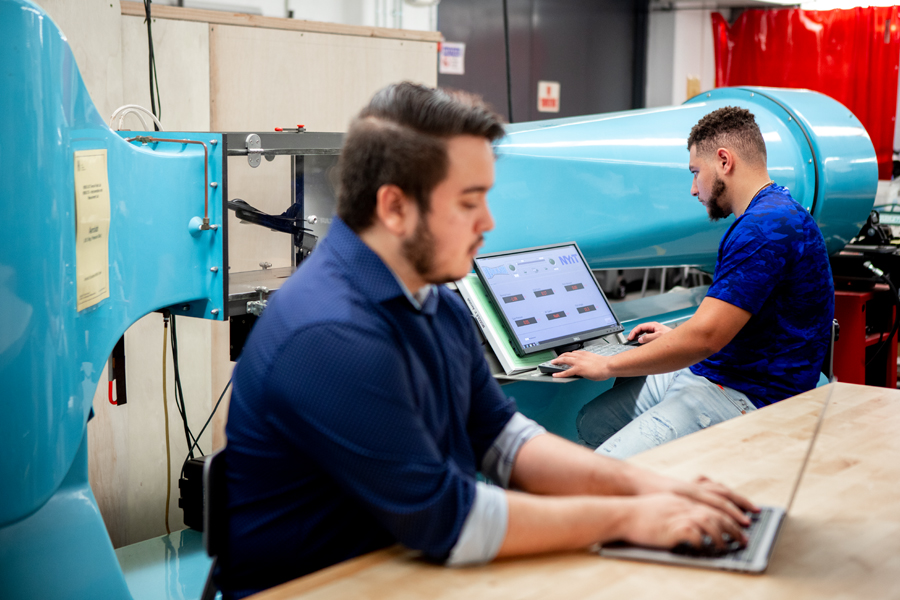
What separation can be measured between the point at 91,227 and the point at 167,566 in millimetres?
1138

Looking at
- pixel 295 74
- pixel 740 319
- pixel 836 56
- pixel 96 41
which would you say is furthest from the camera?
pixel 836 56

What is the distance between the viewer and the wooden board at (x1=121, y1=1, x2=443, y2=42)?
2365 mm

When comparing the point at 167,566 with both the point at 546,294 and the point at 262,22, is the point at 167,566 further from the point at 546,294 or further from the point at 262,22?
the point at 262,22

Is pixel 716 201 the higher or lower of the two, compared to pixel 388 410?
higher

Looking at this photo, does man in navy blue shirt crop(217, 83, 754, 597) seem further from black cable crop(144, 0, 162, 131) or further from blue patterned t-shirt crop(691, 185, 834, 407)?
black cable crop(144, 0, 162, 131)

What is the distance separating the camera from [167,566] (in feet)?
7.20

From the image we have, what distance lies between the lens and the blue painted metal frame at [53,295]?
124 cm

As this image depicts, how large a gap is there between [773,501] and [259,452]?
70cm

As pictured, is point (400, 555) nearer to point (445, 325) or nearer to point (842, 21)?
point (445, 325)

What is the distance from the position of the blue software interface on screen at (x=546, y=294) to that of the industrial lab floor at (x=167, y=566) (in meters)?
0.98

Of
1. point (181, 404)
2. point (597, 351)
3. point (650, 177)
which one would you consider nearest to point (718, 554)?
point (597, 351)

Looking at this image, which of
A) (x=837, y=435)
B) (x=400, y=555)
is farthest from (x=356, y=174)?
(x=837, y=435)

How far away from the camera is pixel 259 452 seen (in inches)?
39.8

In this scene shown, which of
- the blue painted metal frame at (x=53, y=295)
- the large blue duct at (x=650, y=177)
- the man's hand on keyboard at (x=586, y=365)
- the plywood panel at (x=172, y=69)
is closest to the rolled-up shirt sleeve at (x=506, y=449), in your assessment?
the blue painted metal frame at (x=53, y=295)
